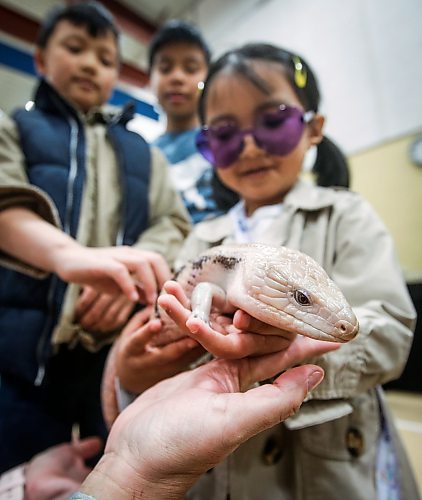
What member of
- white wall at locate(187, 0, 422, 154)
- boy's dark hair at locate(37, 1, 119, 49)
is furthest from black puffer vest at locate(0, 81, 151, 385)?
white wall at locate(187, 0, 422, 154)

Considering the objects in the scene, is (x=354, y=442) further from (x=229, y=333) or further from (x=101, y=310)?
(x=101, y=310)

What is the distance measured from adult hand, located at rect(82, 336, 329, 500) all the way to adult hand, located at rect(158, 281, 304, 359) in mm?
54

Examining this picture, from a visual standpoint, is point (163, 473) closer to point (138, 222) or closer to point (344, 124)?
point (138, 222)

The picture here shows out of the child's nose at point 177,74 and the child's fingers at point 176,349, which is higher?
the child's nose at point 177,74

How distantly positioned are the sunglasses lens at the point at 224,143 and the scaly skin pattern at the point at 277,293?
1.07 ft

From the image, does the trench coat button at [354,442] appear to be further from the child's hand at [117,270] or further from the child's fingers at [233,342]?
the child's hand at [117,270]

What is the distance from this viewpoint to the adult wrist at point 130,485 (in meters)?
0.38

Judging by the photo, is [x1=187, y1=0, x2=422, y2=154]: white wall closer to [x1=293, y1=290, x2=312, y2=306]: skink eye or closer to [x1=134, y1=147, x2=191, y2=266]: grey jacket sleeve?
[x1=134, y1=147, x2=191, y2=266]: grey jacket sleeve

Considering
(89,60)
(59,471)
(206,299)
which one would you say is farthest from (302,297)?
(89,60)

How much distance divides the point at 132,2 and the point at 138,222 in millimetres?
2448

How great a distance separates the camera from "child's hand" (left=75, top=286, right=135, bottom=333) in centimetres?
80

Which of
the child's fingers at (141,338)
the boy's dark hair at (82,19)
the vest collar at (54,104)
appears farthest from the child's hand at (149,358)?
the boy's dark hair at (82,19)

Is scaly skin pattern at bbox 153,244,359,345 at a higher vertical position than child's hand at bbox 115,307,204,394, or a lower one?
higher

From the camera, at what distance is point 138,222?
103cm
